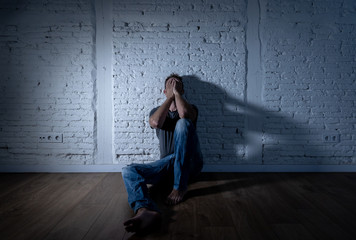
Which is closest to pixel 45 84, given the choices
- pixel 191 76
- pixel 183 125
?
pixel 191 76

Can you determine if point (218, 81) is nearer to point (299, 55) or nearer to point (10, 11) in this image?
point (299, 55)

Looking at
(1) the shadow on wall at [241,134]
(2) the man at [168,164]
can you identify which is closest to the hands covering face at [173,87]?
(2) the man at [168,164]

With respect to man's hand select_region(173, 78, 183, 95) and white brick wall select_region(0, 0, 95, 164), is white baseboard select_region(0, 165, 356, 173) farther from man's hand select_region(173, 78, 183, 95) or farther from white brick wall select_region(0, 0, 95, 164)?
man's hand select_region(173, 78, 183, 95)

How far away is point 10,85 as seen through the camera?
278 cm

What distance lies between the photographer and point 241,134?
278 cm

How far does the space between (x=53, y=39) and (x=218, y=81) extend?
2258 millimetres

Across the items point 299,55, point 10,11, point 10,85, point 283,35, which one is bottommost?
point 10,85

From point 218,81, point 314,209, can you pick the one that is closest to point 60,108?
point 218,81

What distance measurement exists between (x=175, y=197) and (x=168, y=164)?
1.04 ft

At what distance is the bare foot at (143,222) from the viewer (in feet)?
4.47

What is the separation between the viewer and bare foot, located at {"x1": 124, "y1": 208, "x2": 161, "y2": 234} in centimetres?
136

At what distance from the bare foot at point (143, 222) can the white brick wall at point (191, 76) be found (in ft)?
4.35

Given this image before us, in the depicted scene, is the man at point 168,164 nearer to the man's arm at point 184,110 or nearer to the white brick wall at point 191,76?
the man's arm at point 184,110

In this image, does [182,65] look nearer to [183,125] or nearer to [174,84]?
[174,84]
